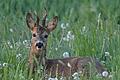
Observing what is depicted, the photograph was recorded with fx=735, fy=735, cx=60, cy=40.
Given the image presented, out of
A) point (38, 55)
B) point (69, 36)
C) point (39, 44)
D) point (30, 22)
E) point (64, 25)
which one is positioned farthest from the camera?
point (64, 25)

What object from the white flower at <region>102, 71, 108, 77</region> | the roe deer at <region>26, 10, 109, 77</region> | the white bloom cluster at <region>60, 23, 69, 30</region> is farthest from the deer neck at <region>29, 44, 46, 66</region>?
the white bloom cluster at <region>60, 23, 69, 30</region>

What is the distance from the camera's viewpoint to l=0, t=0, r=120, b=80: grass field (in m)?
8.70

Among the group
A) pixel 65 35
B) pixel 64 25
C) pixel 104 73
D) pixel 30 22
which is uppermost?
pixel 30 22

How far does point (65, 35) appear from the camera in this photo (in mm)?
10930

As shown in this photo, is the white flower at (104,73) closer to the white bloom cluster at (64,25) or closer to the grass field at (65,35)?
the grass field at (65,35)

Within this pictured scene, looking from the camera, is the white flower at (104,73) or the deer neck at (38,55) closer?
the white flower at (104,73)

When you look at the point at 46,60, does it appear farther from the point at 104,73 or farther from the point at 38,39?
the point at 104,73

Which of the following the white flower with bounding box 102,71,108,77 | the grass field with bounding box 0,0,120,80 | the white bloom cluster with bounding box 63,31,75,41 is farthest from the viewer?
the white bloom cluster with bounding box 63,31,75,41

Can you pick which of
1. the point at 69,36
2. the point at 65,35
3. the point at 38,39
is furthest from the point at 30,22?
the point at 65,35

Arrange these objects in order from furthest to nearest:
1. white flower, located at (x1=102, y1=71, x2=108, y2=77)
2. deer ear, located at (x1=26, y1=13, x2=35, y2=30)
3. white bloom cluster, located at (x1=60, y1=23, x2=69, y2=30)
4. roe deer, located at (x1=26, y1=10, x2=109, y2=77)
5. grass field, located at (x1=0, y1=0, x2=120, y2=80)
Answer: white bloom cluster, located at (x1=60, y1=23, x2=69, y2=30)
deer ear, located at (x1=26, y1=13, x2=35, y2=30)
roe deer, located at (x1=26, y1=10, x2=109, y2=77)
grass field, located at (x1=0, y1=0, x2=120, y2=80)
white flower, located at (x1=102, y1=71, x2=108, y2=77)

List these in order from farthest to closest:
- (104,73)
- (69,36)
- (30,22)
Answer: (69,36), (30,22), (104,73)

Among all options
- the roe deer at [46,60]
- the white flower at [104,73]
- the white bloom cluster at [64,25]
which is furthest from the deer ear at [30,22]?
the white bloom cluster at [64,25]

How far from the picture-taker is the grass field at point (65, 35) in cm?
870

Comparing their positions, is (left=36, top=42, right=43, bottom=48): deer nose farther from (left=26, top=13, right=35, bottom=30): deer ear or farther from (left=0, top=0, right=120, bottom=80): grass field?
(left=26, top=13, right=35, bottom=30): deer ear
